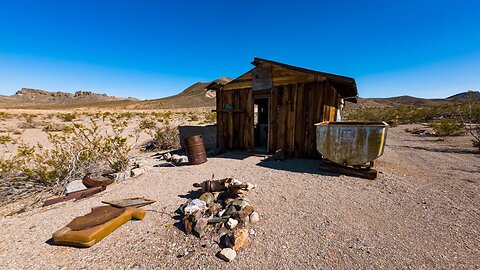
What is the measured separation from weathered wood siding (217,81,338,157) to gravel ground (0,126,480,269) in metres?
2.21

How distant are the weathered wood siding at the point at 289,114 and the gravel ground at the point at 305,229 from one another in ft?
7.26

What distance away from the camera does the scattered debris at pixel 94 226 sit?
2693mm

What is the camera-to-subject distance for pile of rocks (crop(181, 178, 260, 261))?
2.68m

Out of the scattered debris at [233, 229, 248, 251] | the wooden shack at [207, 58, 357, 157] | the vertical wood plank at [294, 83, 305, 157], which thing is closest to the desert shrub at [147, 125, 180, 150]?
the wooden shack at [207, 58, 357, 157]

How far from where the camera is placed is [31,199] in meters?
4.49

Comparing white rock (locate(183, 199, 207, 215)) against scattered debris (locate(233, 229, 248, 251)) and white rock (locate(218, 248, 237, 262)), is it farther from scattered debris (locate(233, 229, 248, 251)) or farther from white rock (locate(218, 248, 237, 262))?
white rock (locate(218, 248, 237, 262))

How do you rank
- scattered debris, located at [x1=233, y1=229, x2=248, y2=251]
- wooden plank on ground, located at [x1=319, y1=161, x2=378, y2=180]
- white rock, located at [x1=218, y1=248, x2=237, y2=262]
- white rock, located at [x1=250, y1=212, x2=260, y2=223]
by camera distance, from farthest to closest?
wooden plank on ground, located at [x1=319, y1=161, x2=378, y2=180]
white rock, located at [x1=250, y1=212, x2=260, y2=223]
scattered debris, located at [x1=233, y1=229, x2=248, y2=251]
white rock, located at [x1=218, y1=248, x2=237, y2=262]

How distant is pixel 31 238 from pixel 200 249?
8.57 ft

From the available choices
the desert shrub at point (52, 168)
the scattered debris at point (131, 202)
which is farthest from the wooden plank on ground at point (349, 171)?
the desert shrub at point (52, 168)

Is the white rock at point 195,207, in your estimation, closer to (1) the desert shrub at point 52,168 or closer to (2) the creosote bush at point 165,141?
(1) the desert shrub at point 52,168

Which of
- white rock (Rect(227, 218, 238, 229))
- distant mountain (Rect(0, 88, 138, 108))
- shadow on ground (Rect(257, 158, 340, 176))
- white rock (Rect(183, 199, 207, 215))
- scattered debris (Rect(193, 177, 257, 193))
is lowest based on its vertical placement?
shadow on ground (Rect(257, 158, 340, 176))

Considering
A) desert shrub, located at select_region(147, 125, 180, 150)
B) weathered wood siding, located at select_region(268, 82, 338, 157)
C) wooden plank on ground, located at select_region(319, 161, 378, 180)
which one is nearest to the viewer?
wooden plank on ground, located at select_region(319, 161, 378, 180)

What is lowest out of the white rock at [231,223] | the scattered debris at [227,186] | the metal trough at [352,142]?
the white rock at [231,223]

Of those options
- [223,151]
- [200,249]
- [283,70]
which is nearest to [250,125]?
[223,151]
